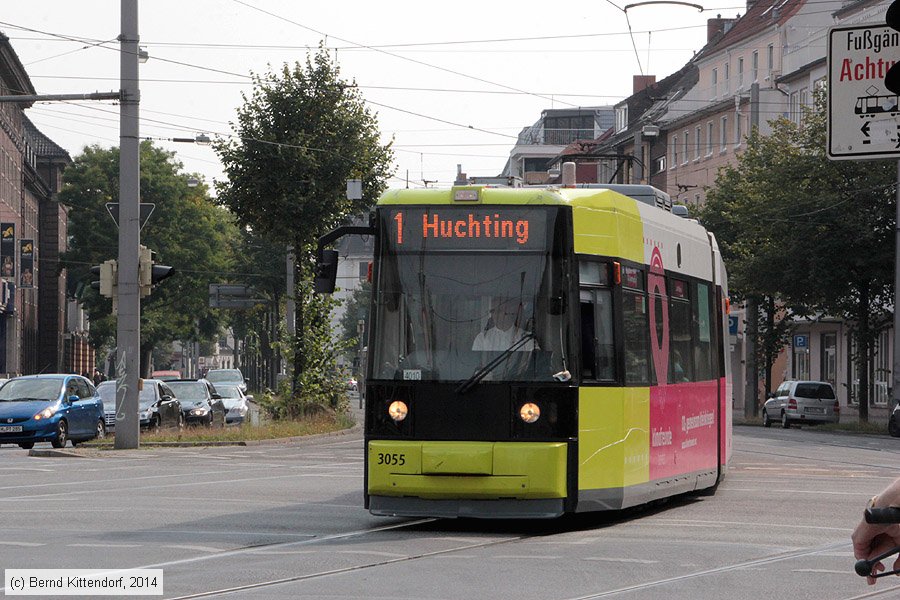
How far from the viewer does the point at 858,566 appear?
3.70 meters

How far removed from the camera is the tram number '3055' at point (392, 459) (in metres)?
14.0

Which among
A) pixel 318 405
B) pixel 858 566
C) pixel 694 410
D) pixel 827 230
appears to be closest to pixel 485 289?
pixel 694 410

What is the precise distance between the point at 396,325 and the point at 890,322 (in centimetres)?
3988

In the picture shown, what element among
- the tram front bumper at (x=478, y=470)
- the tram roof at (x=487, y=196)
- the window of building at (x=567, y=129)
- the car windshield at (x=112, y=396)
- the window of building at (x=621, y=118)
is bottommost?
the tram front bumper at (x=478, y=470)

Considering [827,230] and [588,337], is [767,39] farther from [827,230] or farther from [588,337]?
[588,337]

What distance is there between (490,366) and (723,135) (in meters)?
68.6

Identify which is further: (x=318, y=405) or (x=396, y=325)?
(x=318, y=405)

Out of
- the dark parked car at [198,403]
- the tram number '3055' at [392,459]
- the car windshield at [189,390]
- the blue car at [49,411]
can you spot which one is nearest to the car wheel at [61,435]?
the blue car at [49,411]

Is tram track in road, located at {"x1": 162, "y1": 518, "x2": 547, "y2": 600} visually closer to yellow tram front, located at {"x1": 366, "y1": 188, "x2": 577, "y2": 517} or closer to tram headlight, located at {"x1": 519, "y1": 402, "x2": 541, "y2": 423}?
yellow tram front, located at {"x1": 366, "y1": 188, "x2": 577, "y2": 517}

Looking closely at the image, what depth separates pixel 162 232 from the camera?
88.6m

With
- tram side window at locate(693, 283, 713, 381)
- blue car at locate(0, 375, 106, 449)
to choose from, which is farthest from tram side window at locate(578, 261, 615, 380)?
blue car at locate(0, 375, 106, 449)

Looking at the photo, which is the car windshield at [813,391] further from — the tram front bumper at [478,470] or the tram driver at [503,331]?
the tram front bumper at [478,470]

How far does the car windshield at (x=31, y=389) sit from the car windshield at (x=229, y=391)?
721 inches

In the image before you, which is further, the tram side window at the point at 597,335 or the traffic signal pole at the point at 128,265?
the traffic signal pole at the point at 128,265
